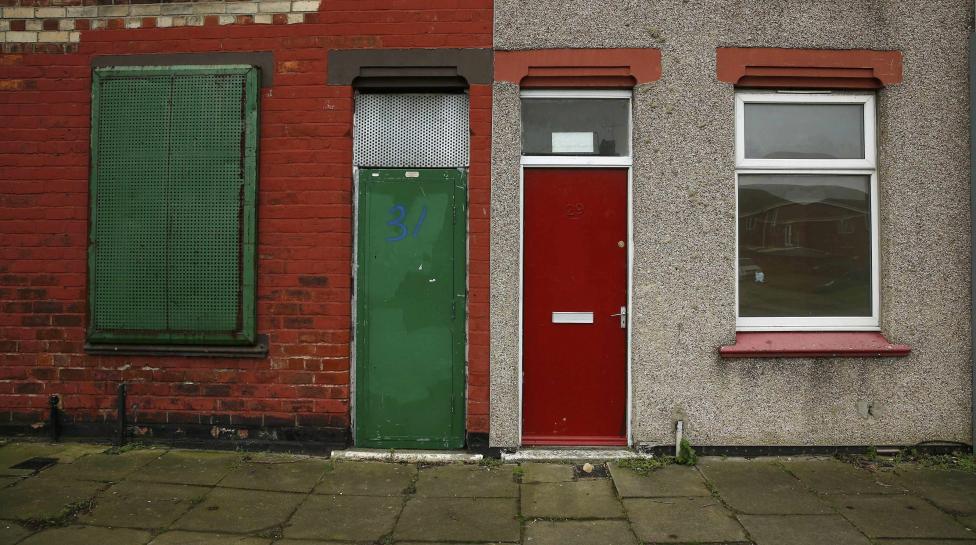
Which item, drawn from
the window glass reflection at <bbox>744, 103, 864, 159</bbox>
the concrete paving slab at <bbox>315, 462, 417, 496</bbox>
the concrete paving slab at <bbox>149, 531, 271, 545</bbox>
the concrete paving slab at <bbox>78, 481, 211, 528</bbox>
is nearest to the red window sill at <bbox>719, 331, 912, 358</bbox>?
the window glass reflection at <bbox>744, 103, 864, 159</bbox>

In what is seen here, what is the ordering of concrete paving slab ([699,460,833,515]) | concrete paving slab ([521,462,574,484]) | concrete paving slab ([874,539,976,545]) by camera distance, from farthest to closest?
concrete paving slab ([521,462,574,484]) → concrete paving slab ([699,460,833,515]) → concrete paving slab ([874,539,976,545])

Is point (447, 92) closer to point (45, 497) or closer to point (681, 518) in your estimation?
point (681, 518)

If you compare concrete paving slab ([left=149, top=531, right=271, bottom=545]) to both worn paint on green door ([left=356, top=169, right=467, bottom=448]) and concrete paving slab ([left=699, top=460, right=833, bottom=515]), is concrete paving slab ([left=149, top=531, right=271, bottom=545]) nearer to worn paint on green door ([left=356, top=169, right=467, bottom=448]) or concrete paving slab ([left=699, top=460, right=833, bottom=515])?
worn paint on green door ([left=356, top=169, right=467, bottom=448])

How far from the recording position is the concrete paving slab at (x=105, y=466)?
464 centimetres

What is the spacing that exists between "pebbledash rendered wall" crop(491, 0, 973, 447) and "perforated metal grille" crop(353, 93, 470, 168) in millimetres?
345

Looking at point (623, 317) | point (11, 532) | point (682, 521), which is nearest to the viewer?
point (11, 532)

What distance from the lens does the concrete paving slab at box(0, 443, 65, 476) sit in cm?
474

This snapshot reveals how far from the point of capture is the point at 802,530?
388 centimetres

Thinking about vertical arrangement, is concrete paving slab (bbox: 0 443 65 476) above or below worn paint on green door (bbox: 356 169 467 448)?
below

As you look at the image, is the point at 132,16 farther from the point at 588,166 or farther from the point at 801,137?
the point at 801,137

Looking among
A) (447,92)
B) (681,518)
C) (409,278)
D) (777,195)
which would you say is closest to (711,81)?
(777,195)

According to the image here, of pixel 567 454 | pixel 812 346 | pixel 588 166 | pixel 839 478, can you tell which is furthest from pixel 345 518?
pixel 812 346

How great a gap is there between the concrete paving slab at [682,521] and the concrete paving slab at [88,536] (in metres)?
2.93

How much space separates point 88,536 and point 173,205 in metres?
2.54
